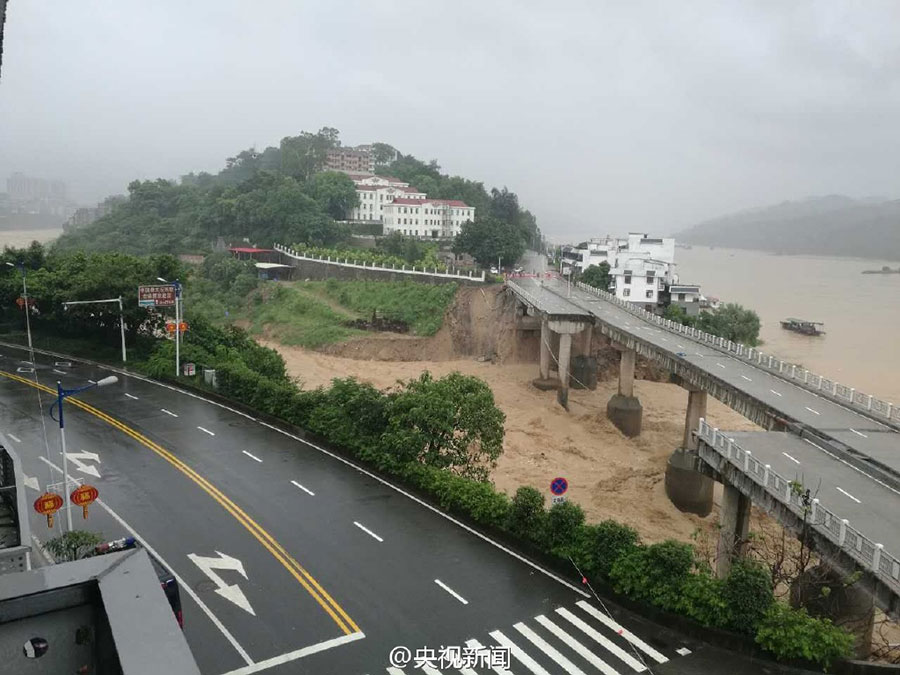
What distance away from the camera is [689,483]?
32094mm

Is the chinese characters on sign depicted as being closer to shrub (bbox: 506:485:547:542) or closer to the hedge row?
the hedge row

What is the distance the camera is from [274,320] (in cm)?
6906

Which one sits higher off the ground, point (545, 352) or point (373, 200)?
point (373, 200)

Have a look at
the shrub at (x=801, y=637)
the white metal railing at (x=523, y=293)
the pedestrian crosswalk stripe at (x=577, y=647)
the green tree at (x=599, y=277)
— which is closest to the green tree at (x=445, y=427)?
the pedestrian crosswalk stripe at (x=577, y=647)

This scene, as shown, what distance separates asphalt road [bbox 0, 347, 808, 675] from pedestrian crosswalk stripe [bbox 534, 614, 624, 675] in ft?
0.14

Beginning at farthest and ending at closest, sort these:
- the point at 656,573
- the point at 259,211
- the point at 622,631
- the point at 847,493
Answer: the point at 259,211 → the point at 847,493 → the point at 656,573 → the point at 622,631

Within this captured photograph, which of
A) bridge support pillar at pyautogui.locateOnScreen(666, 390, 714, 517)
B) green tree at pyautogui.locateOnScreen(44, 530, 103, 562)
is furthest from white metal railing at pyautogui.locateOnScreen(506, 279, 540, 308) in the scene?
green tree at pyautogui.locateOnScreen(44, 530, 103, 562)

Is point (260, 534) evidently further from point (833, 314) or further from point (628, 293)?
point (833, 314)

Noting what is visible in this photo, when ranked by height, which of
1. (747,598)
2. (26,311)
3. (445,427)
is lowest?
(747,598)

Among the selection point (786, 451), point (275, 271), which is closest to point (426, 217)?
point (275, 271)

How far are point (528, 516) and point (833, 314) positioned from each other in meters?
95.6

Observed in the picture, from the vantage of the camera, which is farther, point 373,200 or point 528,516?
point 373,200

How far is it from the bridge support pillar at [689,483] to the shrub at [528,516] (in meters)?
14.4

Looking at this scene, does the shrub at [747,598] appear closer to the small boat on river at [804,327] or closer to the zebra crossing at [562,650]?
the zebra crossing at [562,650]
